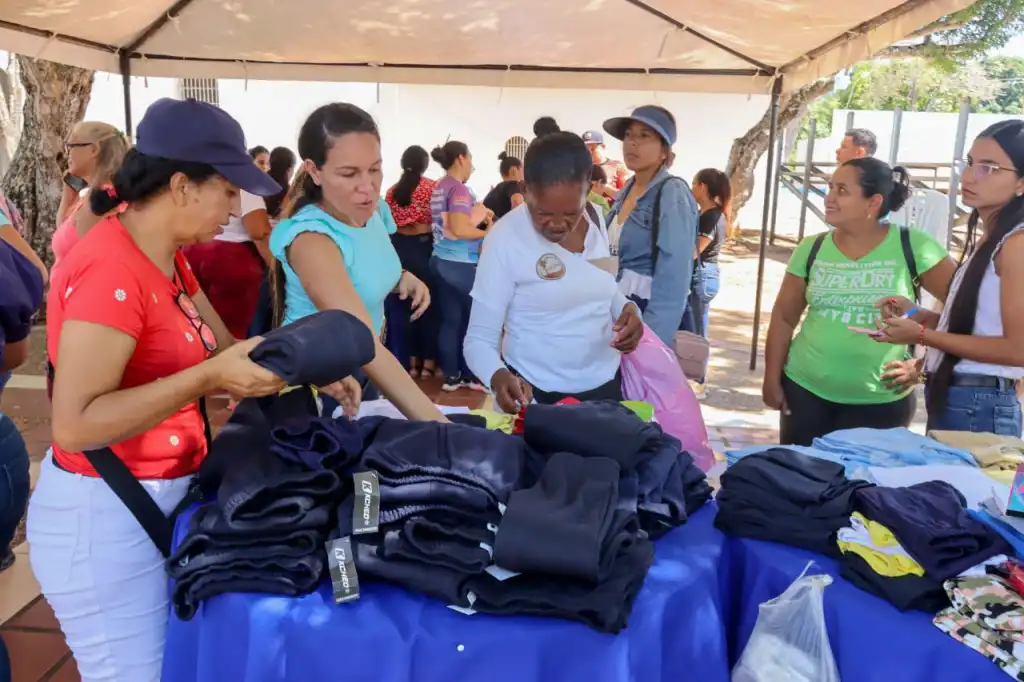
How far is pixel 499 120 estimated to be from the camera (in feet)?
53.7

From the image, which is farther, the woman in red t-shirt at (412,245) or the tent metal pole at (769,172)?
the woman in red t-shirt at (412,245)

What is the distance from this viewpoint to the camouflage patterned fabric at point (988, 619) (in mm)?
1243

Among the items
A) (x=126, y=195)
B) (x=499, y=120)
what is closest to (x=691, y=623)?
(x=126, y=195)

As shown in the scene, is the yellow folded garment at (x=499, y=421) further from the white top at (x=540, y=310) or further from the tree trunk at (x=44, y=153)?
the tree trunk at (x=44, y=153)

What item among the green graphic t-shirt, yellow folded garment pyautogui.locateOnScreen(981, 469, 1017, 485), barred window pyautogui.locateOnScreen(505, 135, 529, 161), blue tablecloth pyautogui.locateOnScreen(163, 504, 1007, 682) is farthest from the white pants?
barred window pyautogui.locateOnScreen(505, 135, 529, 161)

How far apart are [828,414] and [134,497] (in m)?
2.32

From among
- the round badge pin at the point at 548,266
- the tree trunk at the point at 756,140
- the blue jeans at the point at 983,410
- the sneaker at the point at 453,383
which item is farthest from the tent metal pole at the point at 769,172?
the tree trunk at the point at 756,140

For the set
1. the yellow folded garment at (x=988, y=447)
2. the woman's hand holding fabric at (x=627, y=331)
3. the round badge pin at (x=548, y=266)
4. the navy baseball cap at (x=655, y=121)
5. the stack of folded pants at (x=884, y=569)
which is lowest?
the stack of folded pants at (x=884, y=569)

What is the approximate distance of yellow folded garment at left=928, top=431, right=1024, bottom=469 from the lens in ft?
6.40

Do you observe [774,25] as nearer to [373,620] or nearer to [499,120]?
[373,620]

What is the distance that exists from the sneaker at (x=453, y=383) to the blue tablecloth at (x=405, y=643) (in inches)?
186

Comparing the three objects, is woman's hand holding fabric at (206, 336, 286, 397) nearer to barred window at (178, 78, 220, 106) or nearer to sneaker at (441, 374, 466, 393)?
sneaker at (441, 374, 466, 393)

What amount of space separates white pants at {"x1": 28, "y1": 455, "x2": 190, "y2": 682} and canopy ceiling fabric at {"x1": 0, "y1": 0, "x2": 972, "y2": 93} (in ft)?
11.8

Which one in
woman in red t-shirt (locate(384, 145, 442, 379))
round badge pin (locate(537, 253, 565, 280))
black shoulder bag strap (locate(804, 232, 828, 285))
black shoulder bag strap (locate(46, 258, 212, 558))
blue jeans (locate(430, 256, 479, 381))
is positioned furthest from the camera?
woman in red t-shirt (locate(384, 145, 442, 379))
